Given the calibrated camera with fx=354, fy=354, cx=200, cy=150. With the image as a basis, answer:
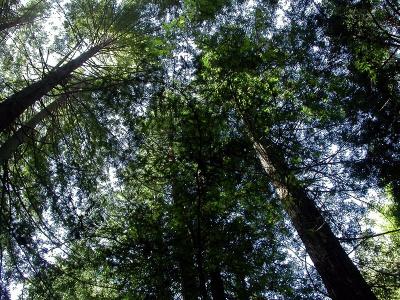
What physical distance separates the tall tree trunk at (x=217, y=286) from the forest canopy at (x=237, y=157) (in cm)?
3

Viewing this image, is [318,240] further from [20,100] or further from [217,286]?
[20,100]

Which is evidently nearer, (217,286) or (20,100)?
(20,100)

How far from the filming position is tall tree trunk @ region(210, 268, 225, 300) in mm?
7000

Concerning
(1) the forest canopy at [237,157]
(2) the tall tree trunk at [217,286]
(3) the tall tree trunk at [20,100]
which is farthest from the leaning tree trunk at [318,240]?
(3) the tall tree trunk at [20,100]

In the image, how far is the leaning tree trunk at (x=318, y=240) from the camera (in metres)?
4.82

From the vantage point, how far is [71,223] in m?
5.85

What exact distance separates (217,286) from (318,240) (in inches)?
100.0

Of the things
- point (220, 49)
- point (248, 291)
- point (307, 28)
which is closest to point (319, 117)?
point (307, 28)

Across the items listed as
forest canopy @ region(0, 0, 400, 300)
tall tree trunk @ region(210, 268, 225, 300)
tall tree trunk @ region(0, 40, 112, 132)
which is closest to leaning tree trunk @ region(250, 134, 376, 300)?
forest canopy @ region(0, 0, 400, 300)

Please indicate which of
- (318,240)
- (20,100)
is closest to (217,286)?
(318,240)

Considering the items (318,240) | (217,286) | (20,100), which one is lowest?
(318,240)

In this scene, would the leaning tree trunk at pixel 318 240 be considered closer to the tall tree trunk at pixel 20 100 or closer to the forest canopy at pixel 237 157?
the forest canopy at pixel 237 157

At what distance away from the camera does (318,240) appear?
5539 millimetres

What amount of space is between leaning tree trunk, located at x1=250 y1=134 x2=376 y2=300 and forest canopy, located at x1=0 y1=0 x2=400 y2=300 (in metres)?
0.02
